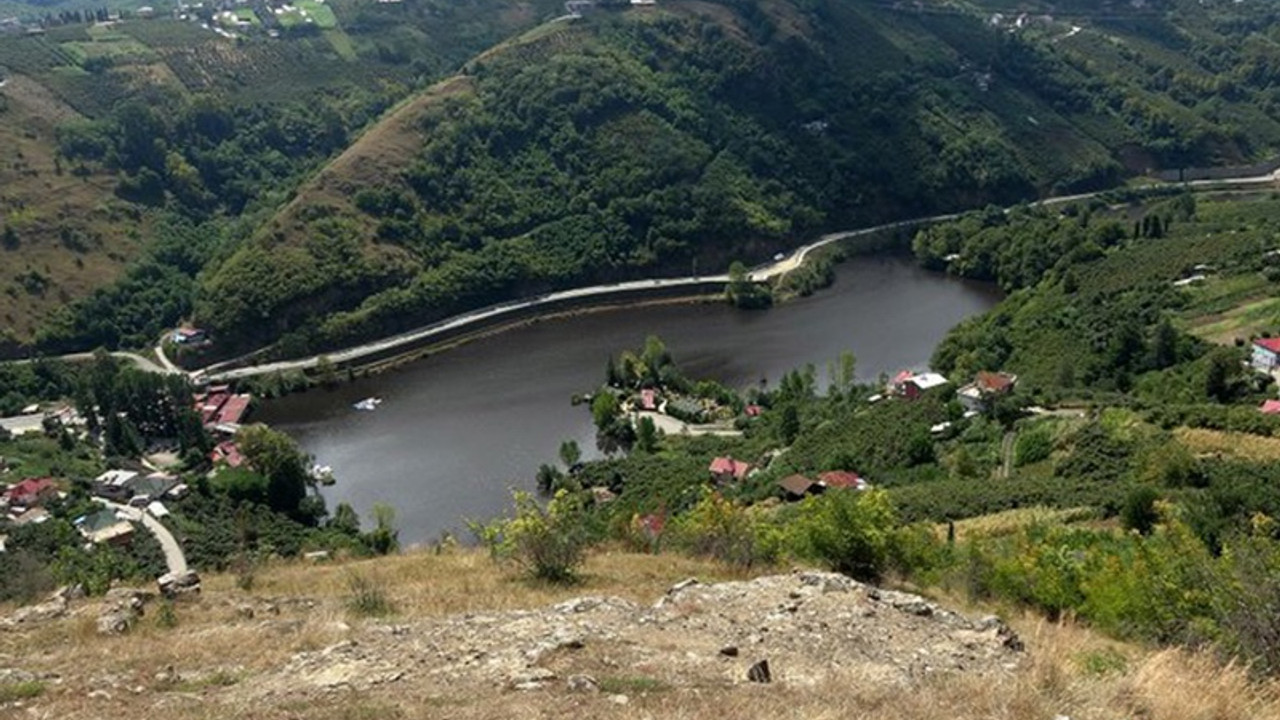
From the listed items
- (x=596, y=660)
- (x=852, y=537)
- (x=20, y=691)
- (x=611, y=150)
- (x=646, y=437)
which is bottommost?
(x=646, y=437)

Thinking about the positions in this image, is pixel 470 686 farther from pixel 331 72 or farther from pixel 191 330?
pixel 331 72

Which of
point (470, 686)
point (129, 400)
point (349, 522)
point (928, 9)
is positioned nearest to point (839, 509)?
point (470, 686)

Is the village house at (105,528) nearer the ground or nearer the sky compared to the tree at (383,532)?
nearer the sky

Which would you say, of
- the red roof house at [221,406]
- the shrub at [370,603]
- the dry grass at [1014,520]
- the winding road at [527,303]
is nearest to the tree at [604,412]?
the winding road at [527,303]

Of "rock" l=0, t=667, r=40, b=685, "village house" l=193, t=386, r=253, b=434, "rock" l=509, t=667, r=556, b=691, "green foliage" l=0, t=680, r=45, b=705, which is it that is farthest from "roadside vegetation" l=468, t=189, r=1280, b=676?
"village house" l=193, t=386, r=253, b=434

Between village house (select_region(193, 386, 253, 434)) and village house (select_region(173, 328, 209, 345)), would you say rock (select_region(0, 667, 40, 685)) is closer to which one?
village house (select_region(193, 386, 253, 434))

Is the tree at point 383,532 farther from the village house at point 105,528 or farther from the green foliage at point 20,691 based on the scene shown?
the green foliage at point 20,691

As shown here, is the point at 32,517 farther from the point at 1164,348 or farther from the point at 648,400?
the point at 1164,348

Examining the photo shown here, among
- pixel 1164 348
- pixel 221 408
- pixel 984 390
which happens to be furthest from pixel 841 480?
pixel 221 408
